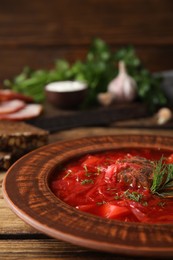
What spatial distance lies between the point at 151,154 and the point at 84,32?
3.81 m

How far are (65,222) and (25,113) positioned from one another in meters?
1.95

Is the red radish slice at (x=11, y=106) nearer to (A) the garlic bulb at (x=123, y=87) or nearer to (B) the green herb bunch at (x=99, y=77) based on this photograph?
(B) the green herb bunch at (x=99, y=77)

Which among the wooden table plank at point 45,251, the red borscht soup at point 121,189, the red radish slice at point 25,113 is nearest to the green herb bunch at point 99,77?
the red radish slice at point 25,113

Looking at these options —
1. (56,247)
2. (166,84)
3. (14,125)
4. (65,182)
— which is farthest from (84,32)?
(56,247)

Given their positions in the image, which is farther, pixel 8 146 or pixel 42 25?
pixel 42 25

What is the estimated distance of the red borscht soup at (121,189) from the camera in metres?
1.68

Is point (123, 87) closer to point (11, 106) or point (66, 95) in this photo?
point (66, 95)

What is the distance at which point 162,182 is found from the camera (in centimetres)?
186

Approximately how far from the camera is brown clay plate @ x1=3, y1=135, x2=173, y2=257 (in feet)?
4.55

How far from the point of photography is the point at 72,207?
1661mm

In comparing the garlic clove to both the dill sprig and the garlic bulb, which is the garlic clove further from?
the dill sprig

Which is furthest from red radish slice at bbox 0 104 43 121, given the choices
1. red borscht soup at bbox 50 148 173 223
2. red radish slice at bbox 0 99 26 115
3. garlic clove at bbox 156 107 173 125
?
red borscht soup at bbox 50 148 173 223

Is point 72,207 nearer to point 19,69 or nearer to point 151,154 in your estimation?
point 151,154

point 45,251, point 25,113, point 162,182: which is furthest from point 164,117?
point 45,251
